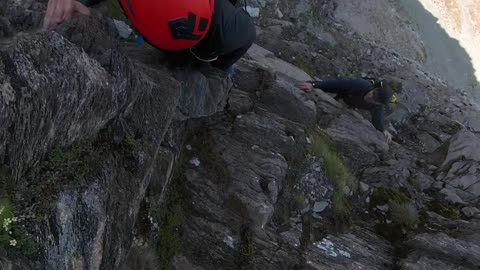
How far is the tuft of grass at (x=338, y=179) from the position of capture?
963 centimetres

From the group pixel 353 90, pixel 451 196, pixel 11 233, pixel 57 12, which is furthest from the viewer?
pixel 353 90

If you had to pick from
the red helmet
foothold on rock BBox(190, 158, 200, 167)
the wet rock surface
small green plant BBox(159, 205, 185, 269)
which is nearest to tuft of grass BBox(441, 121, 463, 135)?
the wet rock surface

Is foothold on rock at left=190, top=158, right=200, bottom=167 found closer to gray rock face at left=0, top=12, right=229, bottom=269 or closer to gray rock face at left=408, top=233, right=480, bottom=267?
gray rock face at left=0, top=12, right=229, bottom=269

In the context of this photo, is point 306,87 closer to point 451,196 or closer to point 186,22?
point 451,196

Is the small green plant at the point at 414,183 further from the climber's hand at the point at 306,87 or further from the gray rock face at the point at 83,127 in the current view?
the gray rock face at the point at 83,127

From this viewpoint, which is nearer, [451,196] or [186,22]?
[186,22]

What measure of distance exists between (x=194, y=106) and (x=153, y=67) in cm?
103

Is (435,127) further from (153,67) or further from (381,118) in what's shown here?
(153,67)

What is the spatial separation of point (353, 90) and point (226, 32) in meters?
6.67

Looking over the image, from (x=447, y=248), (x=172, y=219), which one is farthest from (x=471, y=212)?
(x=172, y=219)

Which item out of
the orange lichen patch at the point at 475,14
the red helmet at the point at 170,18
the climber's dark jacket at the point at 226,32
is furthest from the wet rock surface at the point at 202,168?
the orange lichen patch at the point at 475,14

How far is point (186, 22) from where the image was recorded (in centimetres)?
529

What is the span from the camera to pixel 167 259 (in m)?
7.72

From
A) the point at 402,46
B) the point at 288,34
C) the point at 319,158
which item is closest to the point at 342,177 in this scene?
the point at 319,158
